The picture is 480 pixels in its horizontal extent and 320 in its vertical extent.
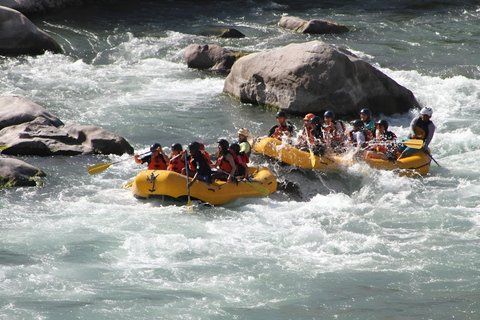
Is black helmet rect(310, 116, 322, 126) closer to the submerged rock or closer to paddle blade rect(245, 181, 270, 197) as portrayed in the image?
paddle blade rect(245, 181, 270, 197)

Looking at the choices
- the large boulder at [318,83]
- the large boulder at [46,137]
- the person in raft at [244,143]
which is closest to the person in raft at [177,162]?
the person in raft at [244,143]

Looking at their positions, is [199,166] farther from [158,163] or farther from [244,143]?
[244,143]

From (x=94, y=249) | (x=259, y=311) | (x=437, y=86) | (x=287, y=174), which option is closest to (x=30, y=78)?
(x=287, y=174)

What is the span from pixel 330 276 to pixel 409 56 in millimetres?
12031

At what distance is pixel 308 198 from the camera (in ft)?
29.5

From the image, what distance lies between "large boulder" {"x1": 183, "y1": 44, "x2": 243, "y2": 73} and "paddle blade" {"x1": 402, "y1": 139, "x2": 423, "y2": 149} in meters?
6.85

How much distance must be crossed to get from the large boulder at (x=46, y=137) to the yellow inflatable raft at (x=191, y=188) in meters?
2.08

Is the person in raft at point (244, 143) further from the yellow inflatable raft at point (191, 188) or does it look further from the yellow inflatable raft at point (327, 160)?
the yellow inflatable raft at point (327, 160)

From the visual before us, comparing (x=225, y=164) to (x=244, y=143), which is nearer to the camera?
(x=225, y=164)

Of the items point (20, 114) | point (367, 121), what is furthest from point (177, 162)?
point (20, 114)

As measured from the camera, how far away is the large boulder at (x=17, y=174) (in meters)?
8.81

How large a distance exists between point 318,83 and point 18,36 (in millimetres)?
8494

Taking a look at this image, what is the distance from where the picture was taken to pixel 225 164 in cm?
870

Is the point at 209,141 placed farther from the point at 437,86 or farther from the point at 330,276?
the point at 437,86
